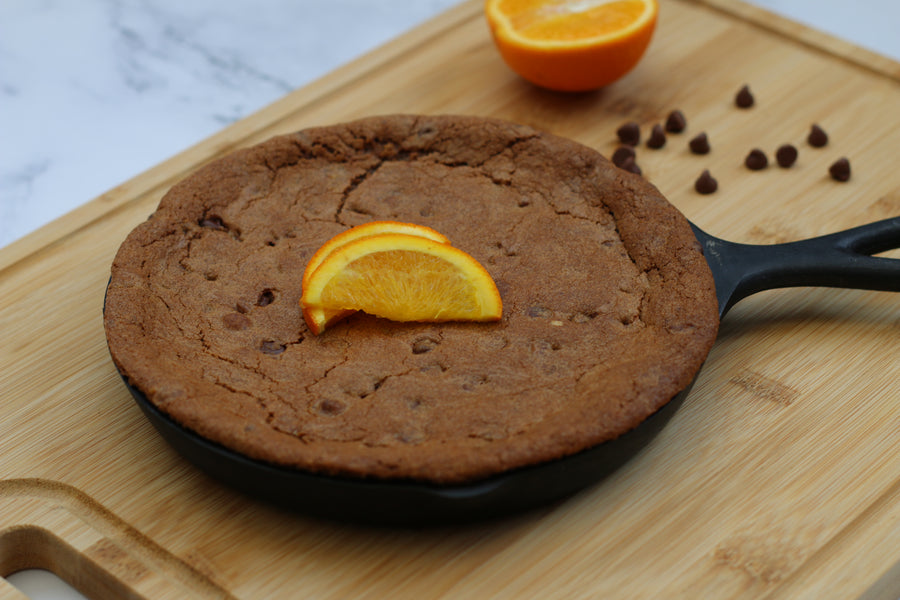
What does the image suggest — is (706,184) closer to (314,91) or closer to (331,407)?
(314,91)

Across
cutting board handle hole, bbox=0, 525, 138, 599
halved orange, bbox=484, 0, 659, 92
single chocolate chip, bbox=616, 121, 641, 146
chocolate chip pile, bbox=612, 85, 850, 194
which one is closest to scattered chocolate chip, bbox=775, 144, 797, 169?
chocolate chip pile, bbox=612, 85, 850, 194

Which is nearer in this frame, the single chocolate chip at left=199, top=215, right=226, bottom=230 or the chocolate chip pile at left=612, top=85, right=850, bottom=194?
the single chocolate chip at left=199, top=215, right=226, bottom=230

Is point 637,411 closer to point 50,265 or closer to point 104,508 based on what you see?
point 104,508

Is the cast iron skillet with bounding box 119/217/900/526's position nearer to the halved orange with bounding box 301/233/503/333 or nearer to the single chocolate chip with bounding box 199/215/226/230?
the halved orange with bounding box 301/233/503/333

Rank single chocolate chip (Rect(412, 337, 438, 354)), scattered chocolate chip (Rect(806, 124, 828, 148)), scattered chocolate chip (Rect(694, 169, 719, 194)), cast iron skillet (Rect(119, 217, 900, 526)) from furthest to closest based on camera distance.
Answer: scattered chocolate chip (Rect(806, 124, 828, 148)) → scattered chocolate chip (Rect(694, 169, 719, 194)) → single chocolate chip (Rect(412, 337, 438, 354)) → cast iron skillet (Rect(119, 217, 900, 526))

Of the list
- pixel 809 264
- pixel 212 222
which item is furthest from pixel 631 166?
pixel 212 222

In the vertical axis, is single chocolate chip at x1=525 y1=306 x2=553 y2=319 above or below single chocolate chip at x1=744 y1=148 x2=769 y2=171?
above
